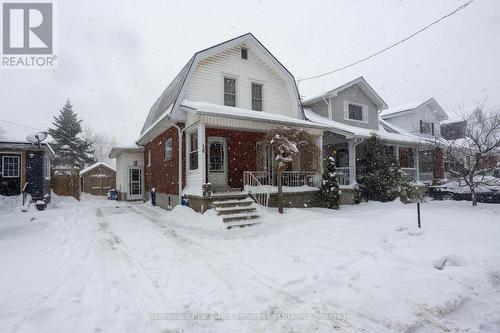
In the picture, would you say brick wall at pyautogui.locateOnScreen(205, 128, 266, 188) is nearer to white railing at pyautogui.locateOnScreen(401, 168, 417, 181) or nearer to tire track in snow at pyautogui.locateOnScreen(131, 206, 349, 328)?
tire track in snow at pyautogui.locateOnScreen(131, 206, 349, 328)

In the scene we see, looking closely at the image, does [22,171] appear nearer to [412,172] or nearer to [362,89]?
[362,89]

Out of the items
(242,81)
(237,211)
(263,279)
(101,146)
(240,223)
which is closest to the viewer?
(263,279)

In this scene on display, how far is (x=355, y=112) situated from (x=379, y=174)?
616 centimetres

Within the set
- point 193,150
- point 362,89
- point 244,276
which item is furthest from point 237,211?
point 362,89

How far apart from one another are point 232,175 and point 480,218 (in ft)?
29.1

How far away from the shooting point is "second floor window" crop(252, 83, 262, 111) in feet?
43.7

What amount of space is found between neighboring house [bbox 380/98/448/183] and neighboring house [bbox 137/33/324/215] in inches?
479

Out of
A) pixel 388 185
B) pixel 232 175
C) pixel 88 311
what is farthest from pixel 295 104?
pixel 88 311

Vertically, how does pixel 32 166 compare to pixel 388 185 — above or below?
above

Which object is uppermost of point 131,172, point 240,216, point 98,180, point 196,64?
point 196,64

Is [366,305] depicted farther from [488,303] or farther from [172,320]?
[172,320]

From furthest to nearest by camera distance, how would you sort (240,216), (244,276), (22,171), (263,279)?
(22,171)
(240,216)
(244,276)
(263,279)

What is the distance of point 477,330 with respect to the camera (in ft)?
9.59

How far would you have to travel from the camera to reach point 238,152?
41.0 ft
